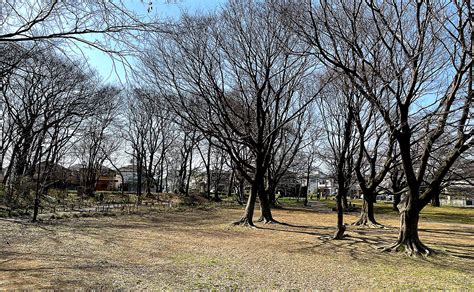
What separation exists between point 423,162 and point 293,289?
6323mm

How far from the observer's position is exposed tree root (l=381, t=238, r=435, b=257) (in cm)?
983

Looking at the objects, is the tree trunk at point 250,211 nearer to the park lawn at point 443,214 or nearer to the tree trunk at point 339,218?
the tree trunk at point 339,218

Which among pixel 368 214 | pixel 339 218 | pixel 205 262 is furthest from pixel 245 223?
pixel 205 262

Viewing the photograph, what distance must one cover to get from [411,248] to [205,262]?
593 cm

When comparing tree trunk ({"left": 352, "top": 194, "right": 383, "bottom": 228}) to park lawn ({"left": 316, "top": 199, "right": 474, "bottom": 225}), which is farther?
park lawn ({"left": 316, "top": 199, "right": 474, "bottom": 225})

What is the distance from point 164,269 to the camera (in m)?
7.14

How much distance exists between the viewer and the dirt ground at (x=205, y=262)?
6252 millimetres

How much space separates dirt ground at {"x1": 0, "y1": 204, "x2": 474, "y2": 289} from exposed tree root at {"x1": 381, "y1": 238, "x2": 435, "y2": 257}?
0.29 meters

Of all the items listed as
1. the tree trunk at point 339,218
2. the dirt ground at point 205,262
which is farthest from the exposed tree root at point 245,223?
the tree trunk at point 339,218

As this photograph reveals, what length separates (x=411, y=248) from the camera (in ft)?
32.6

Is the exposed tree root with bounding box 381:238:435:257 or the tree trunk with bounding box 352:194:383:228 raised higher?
the tree trunk with bounding box 352:194:383:228

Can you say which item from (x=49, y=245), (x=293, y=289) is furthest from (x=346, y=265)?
(x=49, y=245)

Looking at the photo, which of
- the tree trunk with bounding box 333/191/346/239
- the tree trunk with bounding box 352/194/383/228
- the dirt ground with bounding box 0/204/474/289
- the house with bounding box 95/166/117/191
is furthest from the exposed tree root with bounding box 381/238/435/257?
the house with bounding box 95/166/117/191

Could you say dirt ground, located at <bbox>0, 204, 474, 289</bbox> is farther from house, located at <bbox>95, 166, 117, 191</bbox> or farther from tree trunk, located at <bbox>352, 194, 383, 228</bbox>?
house, located at <bbox>95, 166, 117, 191</bbox>
